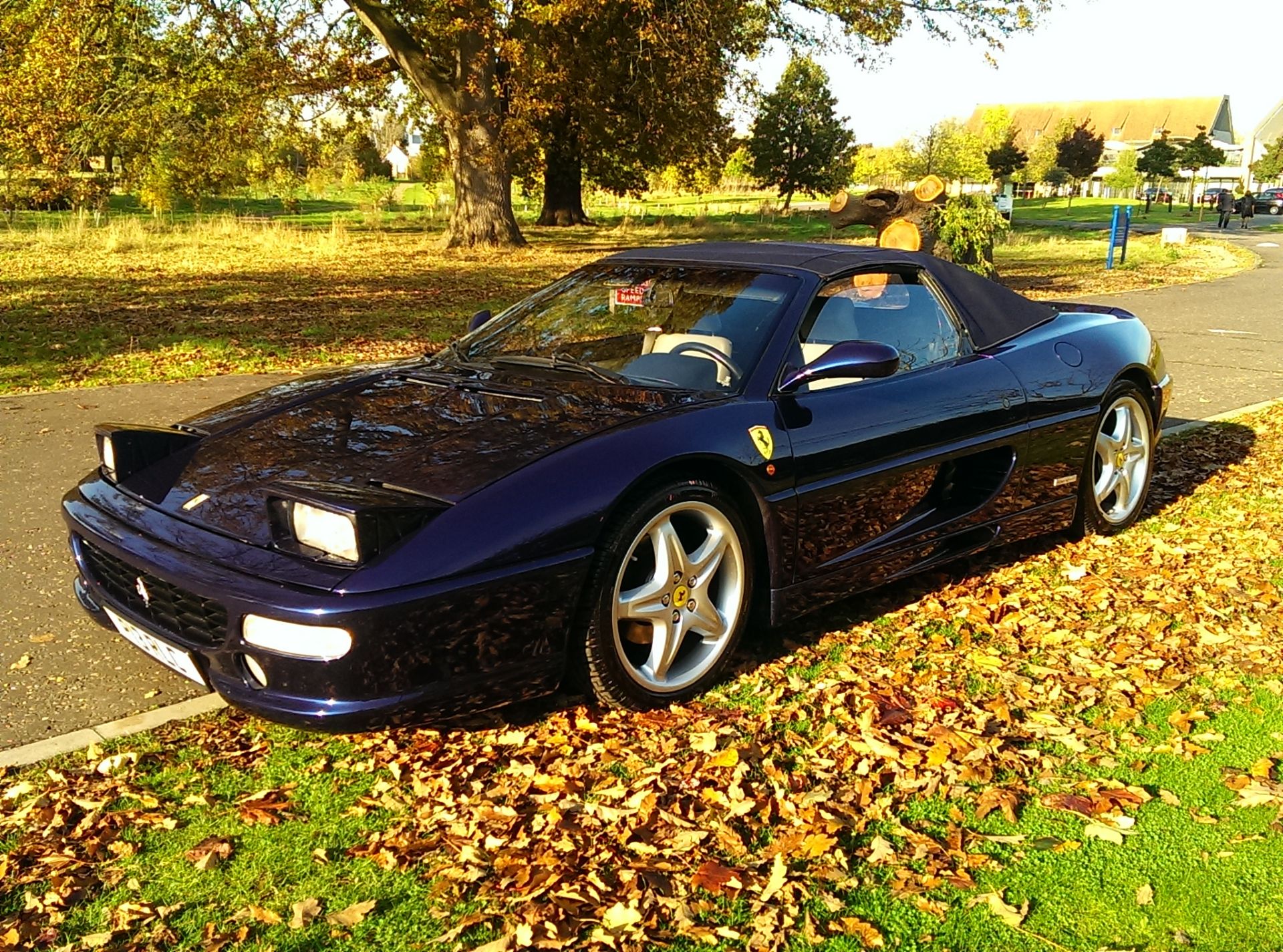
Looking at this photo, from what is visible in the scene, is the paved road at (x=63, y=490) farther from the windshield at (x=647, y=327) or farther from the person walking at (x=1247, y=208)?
the person walking at (x=1247, y=208)

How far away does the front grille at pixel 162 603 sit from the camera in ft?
9.52

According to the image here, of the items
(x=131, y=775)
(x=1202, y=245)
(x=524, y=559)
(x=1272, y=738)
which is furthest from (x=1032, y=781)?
(x=1202, y=245)

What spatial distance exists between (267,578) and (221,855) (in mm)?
693

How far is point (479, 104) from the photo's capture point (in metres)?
21.8

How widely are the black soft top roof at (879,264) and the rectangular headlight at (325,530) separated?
6.96ft

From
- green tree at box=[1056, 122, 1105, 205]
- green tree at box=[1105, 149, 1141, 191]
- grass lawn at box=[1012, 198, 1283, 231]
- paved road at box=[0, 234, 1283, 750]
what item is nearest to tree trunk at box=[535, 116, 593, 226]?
grass lawn at box=[1012, 198, 1283, 231]

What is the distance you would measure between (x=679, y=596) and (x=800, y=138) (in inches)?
2410

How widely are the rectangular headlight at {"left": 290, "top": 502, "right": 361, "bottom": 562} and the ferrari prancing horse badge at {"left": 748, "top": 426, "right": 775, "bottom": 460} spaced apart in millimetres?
1400

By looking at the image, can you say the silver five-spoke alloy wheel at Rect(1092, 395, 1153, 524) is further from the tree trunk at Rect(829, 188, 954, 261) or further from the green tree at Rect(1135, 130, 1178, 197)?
the green tree at Rect(1135, 130, 1178, 197)

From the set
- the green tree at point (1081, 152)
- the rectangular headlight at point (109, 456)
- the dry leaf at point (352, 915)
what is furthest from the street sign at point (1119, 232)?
the green tree at point (1081, 152)

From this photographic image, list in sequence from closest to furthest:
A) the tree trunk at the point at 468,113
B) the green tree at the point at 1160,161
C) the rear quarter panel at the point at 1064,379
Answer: the rear quarter panel at the point at 1064,379
the tree trunk at the point at 468,113
the green tree at the point at 1160,161

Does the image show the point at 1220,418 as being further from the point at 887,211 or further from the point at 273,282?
the point at 273,282

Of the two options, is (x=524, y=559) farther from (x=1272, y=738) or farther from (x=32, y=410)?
(x=32, y=410)

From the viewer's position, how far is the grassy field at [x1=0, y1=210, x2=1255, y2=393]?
33.7 feet
